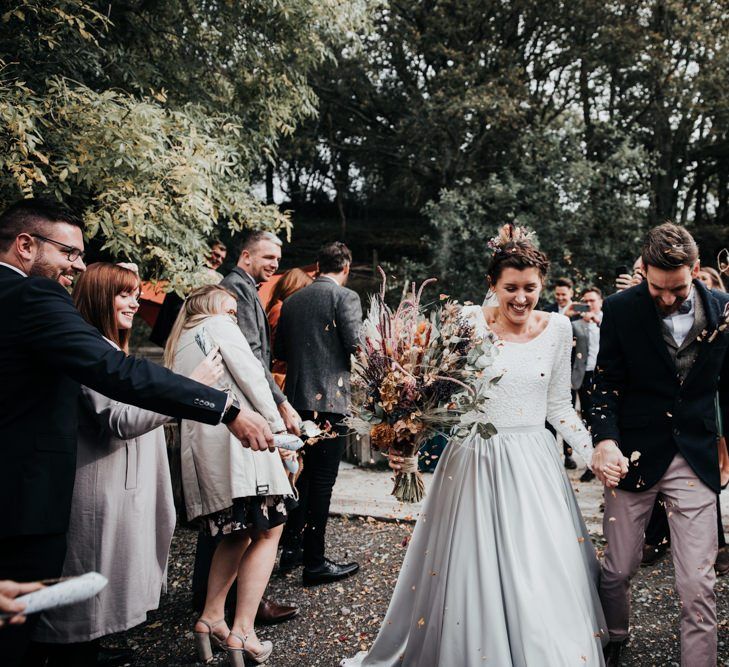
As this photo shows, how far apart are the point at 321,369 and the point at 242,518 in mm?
1520

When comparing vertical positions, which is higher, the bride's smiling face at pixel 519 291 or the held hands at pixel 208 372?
the bride's smiling face at pixel 519 291

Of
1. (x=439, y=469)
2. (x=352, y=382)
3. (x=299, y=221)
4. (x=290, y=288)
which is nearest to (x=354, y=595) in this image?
(x=439, y=469)

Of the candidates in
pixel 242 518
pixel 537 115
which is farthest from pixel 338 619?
pixel 537 115

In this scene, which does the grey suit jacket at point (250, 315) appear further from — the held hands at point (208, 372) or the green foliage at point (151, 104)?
the held hands at point (208, 372)

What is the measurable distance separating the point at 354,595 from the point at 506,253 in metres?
2.62

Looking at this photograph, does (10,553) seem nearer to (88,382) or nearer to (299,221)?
(88,382)

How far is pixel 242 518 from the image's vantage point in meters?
3.46

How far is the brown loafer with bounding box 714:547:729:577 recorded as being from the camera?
445 cm

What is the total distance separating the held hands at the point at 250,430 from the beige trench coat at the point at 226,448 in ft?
2.35

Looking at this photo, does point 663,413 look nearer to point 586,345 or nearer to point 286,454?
point 286,454

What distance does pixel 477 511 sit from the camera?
3010mm

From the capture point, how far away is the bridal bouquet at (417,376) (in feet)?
9.20

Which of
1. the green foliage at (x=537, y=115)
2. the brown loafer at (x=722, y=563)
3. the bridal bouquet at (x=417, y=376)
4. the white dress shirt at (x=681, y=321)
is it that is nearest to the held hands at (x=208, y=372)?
the bridal bouquet at (x=417, y=376)

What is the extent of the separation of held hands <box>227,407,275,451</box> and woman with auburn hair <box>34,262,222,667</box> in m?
0.30
